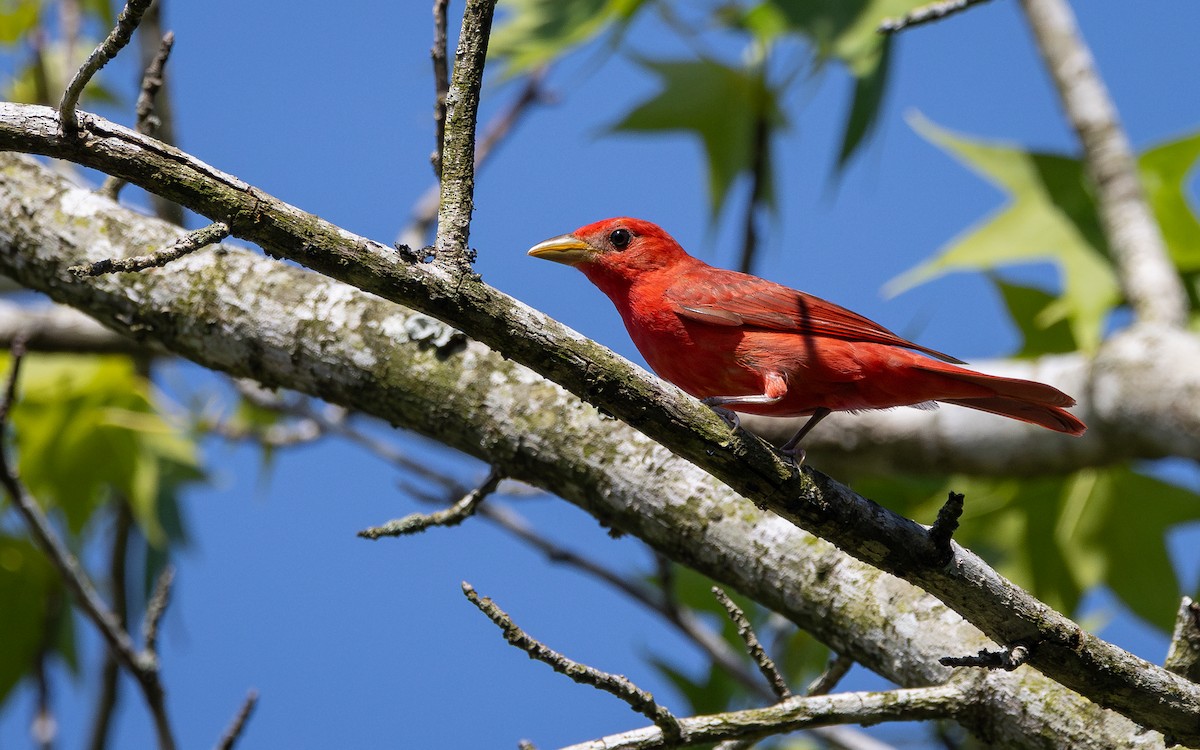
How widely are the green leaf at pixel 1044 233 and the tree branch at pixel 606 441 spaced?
8.96ft

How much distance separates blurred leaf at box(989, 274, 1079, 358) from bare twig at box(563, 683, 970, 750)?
352 centimetres

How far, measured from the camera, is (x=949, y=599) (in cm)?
270

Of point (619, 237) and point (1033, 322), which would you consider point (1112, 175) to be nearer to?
point (1033, 322)

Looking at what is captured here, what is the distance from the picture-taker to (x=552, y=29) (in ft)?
17.0

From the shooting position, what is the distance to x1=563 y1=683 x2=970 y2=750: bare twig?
2613 millimetres

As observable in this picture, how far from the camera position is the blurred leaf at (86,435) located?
5.35 m

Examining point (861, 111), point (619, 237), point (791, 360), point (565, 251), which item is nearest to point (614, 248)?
point (619, 237)

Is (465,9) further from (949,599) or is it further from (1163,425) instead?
(1163,425)

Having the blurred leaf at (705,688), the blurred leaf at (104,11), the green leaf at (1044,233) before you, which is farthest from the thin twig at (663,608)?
the blurred leaf at (104,11)

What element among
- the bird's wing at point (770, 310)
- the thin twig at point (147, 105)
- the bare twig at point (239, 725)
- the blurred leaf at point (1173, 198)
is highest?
the blurred leaf at point (1173, 198)

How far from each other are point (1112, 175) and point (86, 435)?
16.7 feet

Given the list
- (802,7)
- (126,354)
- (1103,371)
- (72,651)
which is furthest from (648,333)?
(72,651)

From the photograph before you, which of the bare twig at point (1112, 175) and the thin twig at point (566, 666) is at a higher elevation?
the bare twig at point (1112, 175)

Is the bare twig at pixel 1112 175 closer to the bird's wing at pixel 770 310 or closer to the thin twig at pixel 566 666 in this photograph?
the bird's wing at pixel 770 310
